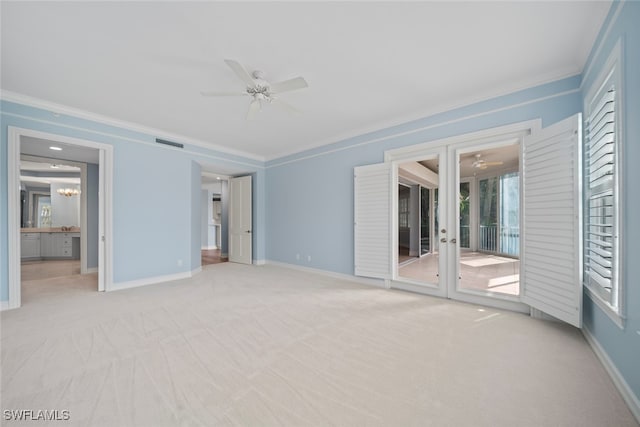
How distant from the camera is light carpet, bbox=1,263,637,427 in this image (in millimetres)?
1460

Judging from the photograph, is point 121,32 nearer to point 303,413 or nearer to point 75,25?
point 75,25

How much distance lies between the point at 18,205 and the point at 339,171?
4.55m

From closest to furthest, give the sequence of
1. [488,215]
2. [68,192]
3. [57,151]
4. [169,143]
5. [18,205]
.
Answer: [18,205]
[57,151]
[169,143]
[488,215]
[68,192]

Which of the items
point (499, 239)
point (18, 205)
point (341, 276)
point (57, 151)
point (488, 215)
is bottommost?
point (341, 276)

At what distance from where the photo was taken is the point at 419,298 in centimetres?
357

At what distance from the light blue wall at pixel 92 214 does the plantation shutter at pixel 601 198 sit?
7782mm

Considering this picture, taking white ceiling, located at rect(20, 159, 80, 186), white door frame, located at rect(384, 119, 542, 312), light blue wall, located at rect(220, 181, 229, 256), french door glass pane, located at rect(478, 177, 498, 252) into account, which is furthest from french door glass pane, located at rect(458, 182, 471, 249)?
white ceiling, located at rect(20, 159, 80, 186)

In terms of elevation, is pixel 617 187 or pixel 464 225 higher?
pixel 617 187

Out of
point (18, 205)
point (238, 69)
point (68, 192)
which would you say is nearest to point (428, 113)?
point (238, 69)

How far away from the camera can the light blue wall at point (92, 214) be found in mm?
5352

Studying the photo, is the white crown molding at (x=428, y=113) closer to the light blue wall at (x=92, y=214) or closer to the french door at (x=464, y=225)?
the french door at (x=464, y=225)

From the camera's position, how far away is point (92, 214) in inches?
213

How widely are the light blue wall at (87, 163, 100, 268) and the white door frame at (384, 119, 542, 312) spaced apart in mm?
6087

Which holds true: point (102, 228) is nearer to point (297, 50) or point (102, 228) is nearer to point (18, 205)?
point (18, 205)
